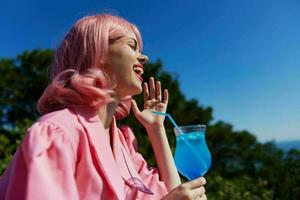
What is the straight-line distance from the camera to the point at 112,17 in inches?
62.1

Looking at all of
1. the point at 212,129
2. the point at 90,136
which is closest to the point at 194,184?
the point at 90,136

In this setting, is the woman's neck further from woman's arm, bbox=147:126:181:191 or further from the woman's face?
woman's arm, bbox=147:126:181:191

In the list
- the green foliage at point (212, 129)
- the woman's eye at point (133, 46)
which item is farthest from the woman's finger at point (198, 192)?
the green foliage at point (212, 129)

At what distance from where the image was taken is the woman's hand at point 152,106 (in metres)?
1.86

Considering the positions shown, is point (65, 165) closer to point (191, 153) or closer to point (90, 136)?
point (90, 136)

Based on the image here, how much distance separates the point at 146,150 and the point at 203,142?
5407 mm

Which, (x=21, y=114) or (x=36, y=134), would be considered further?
(x=21, y=114)

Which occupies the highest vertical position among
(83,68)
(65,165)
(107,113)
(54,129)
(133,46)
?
(133,46)

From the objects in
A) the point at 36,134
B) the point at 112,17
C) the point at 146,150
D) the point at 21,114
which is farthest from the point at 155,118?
the point at 21,114

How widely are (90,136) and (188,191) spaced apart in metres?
0.38

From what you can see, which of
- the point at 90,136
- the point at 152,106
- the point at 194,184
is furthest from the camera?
the point at 152,106

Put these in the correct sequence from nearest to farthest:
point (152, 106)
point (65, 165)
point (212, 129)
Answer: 1. point (65, 165)
2. point (152, 106)
3. point (212, 129)

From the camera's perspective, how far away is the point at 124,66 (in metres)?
1.49

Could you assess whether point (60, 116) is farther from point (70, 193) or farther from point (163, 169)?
point (163, 169)
